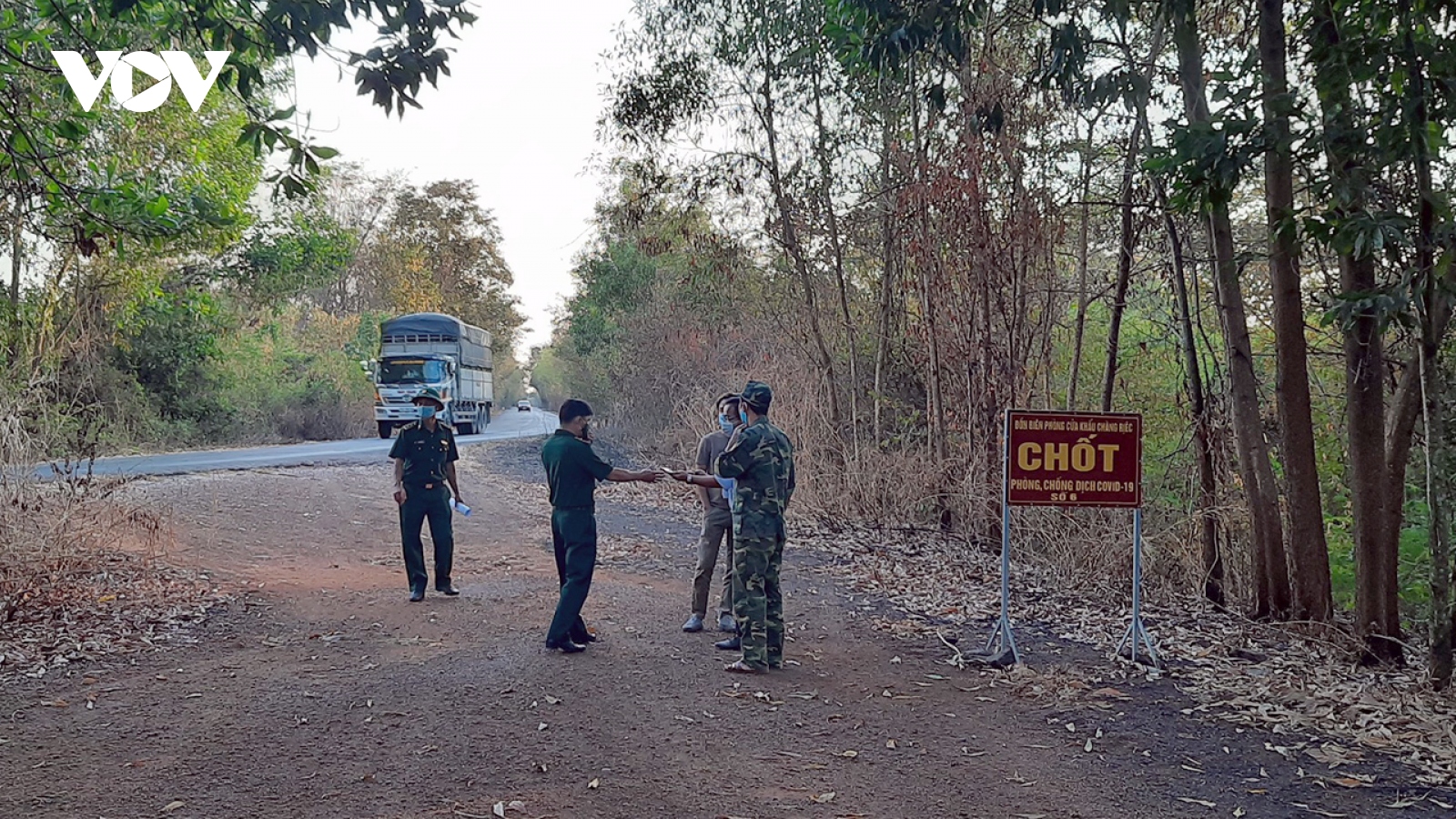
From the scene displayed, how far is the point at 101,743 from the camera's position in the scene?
5.71m

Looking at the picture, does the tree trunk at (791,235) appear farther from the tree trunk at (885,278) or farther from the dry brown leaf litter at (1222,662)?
the dry brown leaf litter at (1222,662)

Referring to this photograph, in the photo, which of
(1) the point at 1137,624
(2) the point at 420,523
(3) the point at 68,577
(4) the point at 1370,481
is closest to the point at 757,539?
(1) the point at 1137,624

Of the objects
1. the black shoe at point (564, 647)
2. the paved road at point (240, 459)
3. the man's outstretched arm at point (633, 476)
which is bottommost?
the black shoe at point (564, 647)

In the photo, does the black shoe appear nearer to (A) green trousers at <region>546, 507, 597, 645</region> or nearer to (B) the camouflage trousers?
(A) green trousers at <region>546, 507, 597, 645</region>

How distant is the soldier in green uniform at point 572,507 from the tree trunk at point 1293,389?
4413 millimetres

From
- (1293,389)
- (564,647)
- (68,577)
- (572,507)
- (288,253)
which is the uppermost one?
(288,253)

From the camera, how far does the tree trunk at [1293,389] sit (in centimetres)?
754

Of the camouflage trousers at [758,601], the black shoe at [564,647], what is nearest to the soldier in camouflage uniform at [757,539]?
the camouflage trousers at [758,601]

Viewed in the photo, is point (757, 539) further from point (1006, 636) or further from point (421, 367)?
point (421, 367)

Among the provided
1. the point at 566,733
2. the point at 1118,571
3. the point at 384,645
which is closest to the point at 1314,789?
the point at 566,733

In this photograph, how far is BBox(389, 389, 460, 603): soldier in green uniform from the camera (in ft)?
30.7

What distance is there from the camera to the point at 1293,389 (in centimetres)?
793

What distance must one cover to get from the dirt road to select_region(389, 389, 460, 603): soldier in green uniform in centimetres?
46

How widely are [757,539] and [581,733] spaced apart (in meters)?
1.95
